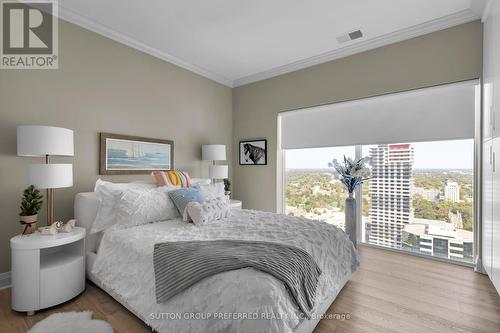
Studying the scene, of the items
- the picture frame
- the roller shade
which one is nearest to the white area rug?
the picture frame

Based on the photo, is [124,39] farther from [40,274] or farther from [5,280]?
[5,280]

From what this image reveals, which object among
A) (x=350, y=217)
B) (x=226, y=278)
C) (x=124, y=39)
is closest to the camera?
(x=226, y=278)

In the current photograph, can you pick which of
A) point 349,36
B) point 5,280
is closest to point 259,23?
point 349,36

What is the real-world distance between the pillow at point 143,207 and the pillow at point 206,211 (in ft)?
0.87

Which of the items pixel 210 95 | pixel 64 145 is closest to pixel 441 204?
pixel 210 95

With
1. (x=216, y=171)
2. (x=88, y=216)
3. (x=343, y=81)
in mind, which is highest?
(x=343, y=81)

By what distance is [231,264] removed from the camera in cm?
132

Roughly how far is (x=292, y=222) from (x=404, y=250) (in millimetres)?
1919

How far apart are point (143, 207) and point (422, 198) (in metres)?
3.34

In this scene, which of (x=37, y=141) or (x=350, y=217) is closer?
(x=37, y=141)

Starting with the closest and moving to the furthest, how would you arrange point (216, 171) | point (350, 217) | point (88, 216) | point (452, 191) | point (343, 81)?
1. point (88, 216)
2. point (452, 191)
3. point (350, 217)
4. point (343, 81)
5. point (216, 171)

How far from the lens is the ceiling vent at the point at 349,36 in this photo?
9.64ft

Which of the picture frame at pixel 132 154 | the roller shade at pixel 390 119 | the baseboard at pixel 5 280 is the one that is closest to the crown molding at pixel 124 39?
the picture frame at pixel 132 154

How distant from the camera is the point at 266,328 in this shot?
1100 millimetres
